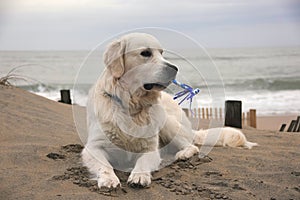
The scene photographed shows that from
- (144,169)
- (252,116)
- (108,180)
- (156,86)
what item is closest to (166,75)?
(156,86)

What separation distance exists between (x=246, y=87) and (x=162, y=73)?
13.4 metres

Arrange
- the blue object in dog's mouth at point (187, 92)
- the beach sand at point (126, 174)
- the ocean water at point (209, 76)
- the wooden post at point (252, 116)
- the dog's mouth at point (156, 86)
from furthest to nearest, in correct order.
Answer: the wooden post at point (252, 116) → the blue object in dog's mouth at point (187, 92) → the ocean water at point (209, 76) → the dog's mouth at point (156, 86) → the beach sand at point (126, 174)

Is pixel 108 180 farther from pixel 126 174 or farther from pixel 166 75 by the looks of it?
pixel 166 75

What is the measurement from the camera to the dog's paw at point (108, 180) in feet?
7.63

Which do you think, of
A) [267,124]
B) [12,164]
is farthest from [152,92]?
[267,124]

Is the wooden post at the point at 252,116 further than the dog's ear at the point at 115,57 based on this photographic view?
Yes

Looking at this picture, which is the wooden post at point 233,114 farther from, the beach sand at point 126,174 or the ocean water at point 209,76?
the beach sand at point 126,174

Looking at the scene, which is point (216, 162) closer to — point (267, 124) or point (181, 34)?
point (181, 34)

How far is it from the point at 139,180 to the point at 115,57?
860mm

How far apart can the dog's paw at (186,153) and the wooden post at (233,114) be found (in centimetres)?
195

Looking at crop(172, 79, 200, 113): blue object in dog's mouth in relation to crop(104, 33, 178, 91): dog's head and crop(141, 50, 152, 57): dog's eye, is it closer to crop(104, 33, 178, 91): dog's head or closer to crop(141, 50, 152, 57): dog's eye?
crop(104, 33, 178, 91): dog's head

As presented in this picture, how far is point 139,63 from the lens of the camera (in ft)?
8.30

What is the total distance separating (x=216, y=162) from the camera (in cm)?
305

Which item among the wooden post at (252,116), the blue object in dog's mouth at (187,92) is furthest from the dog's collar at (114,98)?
the wooden post at (252,116)
